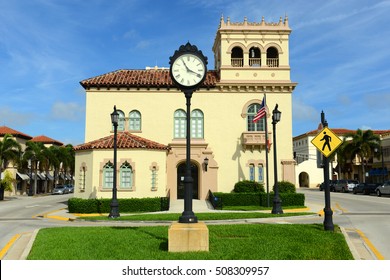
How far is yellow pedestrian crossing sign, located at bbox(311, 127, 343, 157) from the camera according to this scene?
42.0 feet

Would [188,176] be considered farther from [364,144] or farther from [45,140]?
[45,140]

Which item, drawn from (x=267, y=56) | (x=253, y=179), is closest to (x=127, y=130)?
(x=253, y=179)

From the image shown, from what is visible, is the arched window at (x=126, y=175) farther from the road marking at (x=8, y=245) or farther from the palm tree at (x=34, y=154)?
the palm tree at (x=34, y=154)

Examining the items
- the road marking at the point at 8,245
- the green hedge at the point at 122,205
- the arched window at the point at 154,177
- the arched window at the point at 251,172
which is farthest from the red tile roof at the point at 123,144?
the road marking at the point at 8,245

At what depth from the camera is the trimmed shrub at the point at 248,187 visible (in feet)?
91.7

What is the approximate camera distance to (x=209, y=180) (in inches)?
1146

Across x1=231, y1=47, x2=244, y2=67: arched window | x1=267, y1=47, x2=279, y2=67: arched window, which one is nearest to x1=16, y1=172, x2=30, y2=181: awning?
x1=231, y1=47, x2=244, y2=67: arched window

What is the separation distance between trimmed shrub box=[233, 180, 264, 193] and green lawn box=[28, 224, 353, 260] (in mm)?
14699

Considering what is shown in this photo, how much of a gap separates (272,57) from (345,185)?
87.1ft

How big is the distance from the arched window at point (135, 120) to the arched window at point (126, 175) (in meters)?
5.48

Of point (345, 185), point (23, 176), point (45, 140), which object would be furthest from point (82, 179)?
point (45, 140)

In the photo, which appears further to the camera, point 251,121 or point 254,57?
point 254,57

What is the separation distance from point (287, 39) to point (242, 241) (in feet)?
80.2

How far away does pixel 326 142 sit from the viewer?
12.9 m
